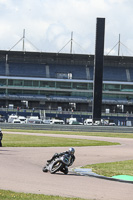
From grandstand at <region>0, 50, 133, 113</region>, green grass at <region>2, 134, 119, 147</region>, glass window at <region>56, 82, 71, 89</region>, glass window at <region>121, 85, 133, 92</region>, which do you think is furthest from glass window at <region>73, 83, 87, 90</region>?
green grass at <region>2, 134, 119, 147</region>

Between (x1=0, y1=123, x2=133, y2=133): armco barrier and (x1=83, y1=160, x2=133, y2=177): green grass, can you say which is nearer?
(x1=83, y1=160, x2=133, y2=177): green grass

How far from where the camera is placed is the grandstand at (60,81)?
363 ft

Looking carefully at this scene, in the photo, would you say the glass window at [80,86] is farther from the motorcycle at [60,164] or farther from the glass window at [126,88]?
the motorcycle at [60,164]

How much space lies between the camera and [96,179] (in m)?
17.7

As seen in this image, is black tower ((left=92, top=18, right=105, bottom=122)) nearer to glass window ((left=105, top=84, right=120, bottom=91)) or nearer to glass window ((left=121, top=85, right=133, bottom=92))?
glass window ((left=105, top=84, right=120, bottom=91))

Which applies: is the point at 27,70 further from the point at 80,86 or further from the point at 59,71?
the point at 80,86

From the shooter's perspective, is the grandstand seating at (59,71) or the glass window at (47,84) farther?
the grandstand seating at (59,71)

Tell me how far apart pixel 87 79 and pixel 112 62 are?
7577mm

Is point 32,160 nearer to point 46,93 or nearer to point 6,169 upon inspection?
point 6,169

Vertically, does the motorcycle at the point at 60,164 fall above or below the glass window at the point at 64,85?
below

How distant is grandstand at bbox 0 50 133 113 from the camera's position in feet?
363

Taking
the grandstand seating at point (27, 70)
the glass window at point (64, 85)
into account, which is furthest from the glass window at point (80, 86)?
the grandstand seating at point (27, 70)

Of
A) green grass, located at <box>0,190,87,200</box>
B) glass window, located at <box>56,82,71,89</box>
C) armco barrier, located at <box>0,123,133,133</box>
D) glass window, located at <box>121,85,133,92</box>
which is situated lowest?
green grass, located at <box>0,190,87,200</box>

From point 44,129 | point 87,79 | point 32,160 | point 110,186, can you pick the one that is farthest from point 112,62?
point 110,186
